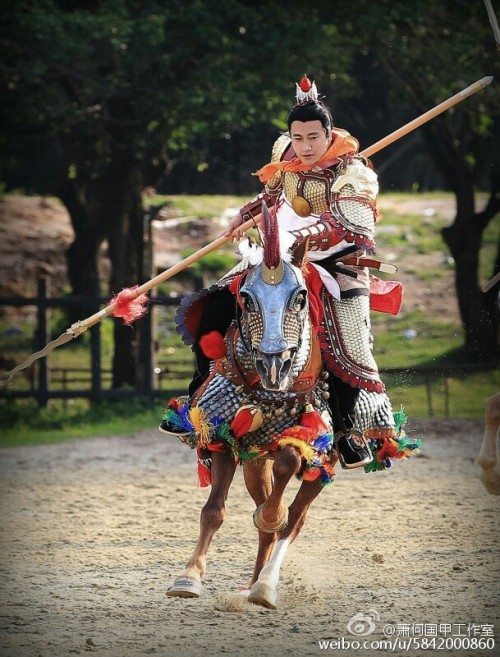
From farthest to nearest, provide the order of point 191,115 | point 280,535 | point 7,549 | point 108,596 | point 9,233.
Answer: point 9,233 < point 191,115 < point 7,549 < point 108,596 < point 280,535

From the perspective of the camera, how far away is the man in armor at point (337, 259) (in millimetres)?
6844

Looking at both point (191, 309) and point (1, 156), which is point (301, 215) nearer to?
point (191, 309)

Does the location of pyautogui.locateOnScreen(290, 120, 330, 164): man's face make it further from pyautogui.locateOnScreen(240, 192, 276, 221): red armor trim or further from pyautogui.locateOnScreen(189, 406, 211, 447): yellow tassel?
pyautogui.locateOnScreen(189, 406, 211, 447): yellow tassel

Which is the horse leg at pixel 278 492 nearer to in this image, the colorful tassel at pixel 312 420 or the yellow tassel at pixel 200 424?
the colorful tassel at pixel 312 420

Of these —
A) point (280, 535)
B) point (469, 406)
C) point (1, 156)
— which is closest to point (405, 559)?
point (280, 535)

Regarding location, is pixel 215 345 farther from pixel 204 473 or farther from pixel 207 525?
pixel 207 525

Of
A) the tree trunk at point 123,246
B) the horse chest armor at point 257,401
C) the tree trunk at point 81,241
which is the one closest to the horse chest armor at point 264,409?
the horse chest armor at point 257,401

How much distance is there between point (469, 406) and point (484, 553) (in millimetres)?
8293

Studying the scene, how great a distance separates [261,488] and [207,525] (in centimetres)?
69

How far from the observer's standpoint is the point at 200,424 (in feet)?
21.7

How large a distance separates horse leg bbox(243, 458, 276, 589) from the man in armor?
0.42 metres

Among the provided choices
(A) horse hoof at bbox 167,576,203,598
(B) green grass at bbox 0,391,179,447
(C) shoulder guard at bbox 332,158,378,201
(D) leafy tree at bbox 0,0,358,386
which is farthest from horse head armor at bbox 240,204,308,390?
(D) leafy tree at bbox 0,0,358,386

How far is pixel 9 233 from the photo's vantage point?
75.9ft

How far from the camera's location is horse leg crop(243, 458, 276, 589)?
270 inches
